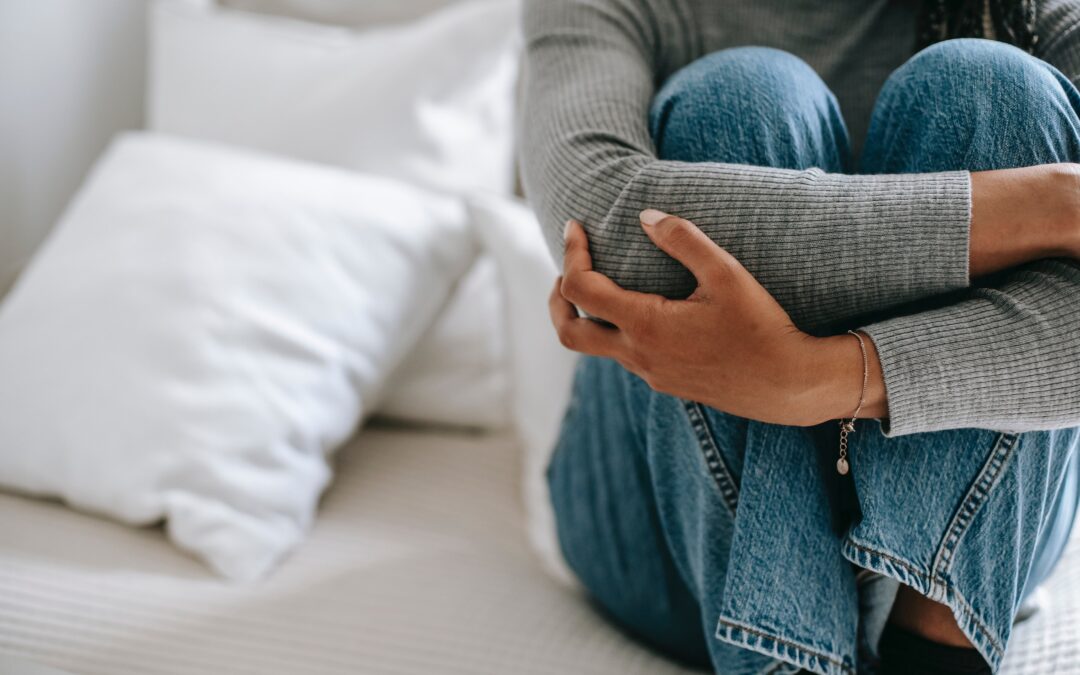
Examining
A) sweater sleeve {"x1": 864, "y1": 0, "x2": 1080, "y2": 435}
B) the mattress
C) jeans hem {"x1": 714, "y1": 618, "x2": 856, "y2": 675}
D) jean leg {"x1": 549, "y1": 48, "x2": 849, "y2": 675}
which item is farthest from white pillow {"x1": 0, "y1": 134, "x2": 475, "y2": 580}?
sweater sleeve {"x1": 864, "y1": 0, "x2": 1080, "y2": 435}

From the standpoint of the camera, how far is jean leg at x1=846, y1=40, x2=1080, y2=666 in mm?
608

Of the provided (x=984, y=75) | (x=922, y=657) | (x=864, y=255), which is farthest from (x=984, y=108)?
(x=922, y=657)

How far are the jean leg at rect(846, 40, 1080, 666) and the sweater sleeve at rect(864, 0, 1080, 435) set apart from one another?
0.04 metres

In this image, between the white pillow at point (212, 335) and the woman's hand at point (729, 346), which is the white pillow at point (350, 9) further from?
the woman's hand at point (729, 346)

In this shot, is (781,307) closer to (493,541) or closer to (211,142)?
(493,541)

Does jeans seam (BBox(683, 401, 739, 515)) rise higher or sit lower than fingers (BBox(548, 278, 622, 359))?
lower

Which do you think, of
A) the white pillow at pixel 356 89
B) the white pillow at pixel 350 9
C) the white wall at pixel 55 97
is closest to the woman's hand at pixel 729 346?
the white pillow at pixel 356 89

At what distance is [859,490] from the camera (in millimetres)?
626

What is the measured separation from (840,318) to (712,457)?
13 cm

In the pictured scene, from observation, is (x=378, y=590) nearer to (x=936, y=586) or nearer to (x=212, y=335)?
(x=212, y=335)

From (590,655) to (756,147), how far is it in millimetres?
437

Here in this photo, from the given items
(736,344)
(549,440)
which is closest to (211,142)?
(549,440)

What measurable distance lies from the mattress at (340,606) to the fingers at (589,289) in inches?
12.9

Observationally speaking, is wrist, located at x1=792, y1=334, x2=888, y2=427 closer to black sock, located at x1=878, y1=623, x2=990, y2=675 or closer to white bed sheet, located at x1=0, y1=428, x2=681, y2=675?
black sock, located at x1=878, y1=623, x2=990, y2=675
